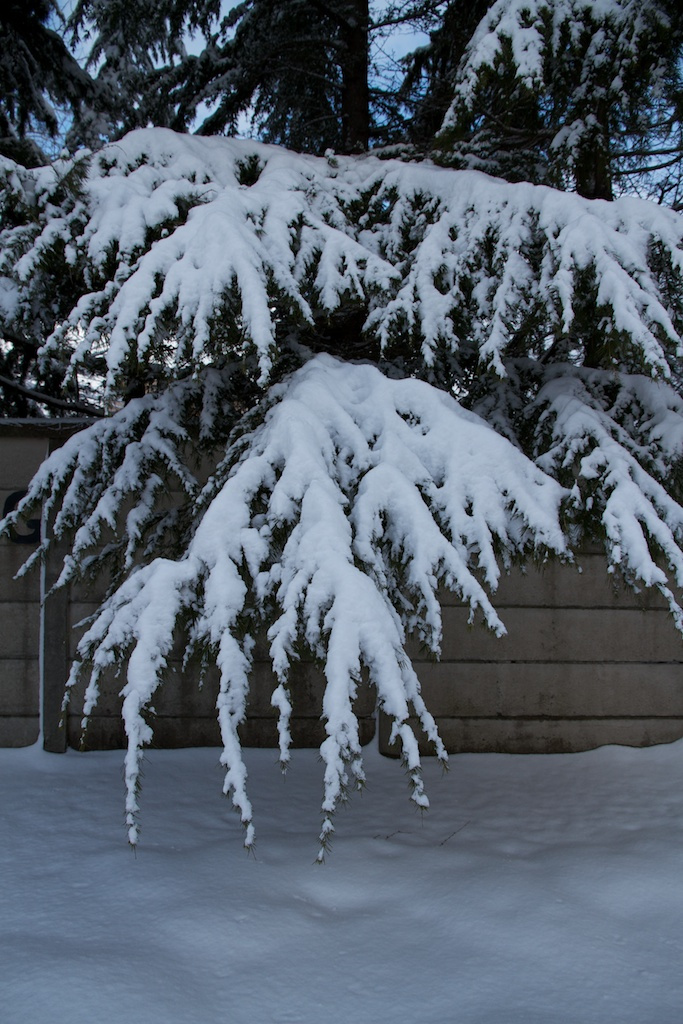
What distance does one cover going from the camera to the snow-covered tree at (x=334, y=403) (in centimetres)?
217

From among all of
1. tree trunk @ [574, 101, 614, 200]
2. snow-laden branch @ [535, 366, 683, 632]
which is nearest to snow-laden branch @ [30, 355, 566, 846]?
snow-laden branch @ [535, 366, 683, 632]

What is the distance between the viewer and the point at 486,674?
164 inches

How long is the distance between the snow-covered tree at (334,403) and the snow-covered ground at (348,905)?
1.29 feet

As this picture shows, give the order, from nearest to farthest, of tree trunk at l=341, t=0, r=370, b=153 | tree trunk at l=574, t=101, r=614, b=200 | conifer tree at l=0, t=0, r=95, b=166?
tree trunk at l=574, t=101, r=614, b=200 → tree trunk at l=341, t=0, r=370, b=153 → conifer tree at l=0, t=0, r=95, b=166

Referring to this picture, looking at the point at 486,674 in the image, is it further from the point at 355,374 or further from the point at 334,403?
the point at 334,403

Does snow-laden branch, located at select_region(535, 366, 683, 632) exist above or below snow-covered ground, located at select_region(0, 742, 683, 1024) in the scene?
→ above

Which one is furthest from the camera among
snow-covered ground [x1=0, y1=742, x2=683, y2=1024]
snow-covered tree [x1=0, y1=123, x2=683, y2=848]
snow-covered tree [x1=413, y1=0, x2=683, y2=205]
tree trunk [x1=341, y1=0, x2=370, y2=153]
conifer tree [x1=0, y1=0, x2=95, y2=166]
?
conifer tree [x1=0, y1=0, x2=95, y2=166]

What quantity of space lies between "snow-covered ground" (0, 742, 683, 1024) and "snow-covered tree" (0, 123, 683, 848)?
1.29 feet

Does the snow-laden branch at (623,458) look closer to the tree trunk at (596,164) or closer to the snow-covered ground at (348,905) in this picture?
the snow-covered ground at (348,905)

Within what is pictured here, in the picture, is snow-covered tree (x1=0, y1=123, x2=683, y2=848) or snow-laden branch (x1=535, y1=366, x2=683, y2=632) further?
snow-laden branch (x1=535, y1=366, x2=683, y2=632)

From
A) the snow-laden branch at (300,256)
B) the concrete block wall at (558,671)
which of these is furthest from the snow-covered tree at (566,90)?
the concrete block wall at (558,671)

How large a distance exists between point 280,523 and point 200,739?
231cm

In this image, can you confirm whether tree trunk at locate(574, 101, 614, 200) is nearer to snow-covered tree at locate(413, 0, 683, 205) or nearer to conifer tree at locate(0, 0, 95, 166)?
snow-covered tree at locate(413, 0, 683, 205)

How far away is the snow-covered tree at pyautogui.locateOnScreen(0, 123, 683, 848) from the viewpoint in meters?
2.17
